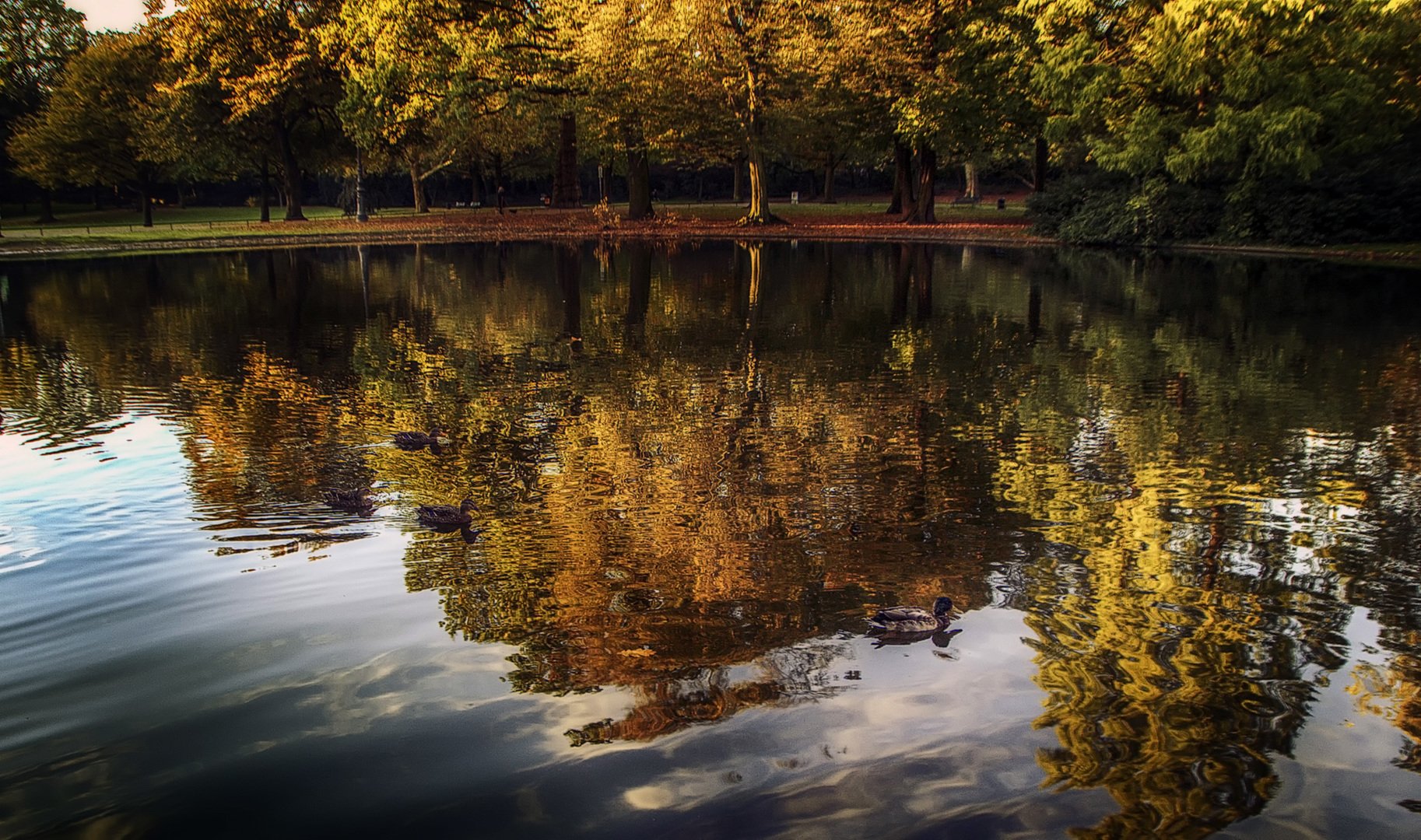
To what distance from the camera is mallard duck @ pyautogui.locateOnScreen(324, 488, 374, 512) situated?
10.4 meters

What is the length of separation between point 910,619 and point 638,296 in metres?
22.0

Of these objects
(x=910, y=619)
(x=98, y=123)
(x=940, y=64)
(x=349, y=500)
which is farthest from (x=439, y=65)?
(x=910, y=619)

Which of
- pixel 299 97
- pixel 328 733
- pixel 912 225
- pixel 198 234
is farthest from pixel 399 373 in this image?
pixel 299 97

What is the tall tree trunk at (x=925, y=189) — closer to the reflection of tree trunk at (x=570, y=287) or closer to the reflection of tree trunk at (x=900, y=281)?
the reflection of tree trunk at (x=900, y=281)

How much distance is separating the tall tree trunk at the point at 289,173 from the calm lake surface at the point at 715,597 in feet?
146

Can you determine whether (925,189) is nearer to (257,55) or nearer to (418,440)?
(257,55)

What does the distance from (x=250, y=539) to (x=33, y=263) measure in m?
42.9

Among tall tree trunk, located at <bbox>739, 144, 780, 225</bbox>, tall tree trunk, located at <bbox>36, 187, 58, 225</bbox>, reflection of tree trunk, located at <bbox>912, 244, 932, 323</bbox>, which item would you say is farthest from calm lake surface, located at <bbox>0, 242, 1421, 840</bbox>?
tall tree trunk, located at <bbox>36, 187, 58, 225</bbox>

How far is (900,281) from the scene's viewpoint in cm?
3188

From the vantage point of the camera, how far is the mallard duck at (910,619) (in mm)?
7578

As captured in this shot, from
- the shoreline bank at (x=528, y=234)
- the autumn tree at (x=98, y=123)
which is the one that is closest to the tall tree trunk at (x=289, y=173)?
the shoreline bank at (x=528, y=234)

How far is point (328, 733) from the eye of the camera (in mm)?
6477

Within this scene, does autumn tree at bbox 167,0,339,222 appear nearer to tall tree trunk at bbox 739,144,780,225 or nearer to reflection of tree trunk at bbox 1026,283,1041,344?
tall tree trunk at bbox 739,144,780,225

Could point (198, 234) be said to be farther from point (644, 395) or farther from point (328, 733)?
point (328, 733)
